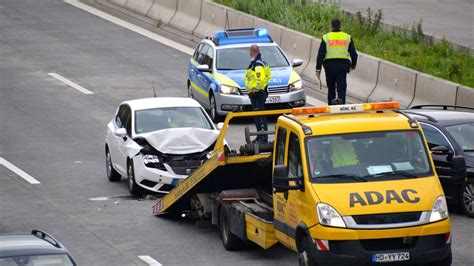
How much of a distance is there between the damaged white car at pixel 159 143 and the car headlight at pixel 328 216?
7.21m

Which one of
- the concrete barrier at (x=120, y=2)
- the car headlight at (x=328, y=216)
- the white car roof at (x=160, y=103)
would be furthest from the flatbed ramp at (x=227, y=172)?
the concrete barrier at (x=120, y=2)

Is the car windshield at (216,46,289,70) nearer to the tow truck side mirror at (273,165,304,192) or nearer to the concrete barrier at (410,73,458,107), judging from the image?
the concrete barrier at (410,73,458,107)

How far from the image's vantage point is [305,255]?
15.9 metres

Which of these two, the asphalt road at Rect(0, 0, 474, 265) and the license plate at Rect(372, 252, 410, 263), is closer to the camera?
the license plate at Rect(372, 252, 410, 263)

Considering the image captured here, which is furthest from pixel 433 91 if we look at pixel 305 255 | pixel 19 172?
pixel 305 255

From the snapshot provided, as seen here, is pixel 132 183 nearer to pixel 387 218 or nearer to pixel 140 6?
pixel 387 218

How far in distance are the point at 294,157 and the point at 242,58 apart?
44.6 ft

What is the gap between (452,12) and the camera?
41.3 m

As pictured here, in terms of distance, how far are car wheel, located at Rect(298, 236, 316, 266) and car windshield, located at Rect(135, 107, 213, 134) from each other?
7.95 meters

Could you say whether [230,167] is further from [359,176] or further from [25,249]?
[25,249]

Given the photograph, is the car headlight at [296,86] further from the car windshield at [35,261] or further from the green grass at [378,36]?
the car windshield at [35,261]

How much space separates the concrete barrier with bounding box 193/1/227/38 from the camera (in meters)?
37.8

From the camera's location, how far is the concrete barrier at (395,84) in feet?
93.9

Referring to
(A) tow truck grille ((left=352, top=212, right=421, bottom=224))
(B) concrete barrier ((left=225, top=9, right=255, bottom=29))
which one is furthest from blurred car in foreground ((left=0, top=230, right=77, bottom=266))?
(B) concrete barrier ((left=225, top=9, right=255, bottom=29))
